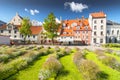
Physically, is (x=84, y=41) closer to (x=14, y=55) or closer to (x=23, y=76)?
(x=14, y=55)

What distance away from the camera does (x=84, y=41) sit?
6681 cm

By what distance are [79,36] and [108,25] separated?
13.0 meters

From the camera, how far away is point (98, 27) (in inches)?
2594

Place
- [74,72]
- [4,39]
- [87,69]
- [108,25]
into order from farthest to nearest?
[108,25] → [4,39] → [74,72] → [87,69]

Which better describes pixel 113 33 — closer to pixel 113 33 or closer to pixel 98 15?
pixel 113 33

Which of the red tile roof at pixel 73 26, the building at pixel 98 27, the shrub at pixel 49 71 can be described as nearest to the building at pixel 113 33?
the building at pixel 98 27

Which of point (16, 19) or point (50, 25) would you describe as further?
point (16, 19)

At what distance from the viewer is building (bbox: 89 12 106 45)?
65125mm

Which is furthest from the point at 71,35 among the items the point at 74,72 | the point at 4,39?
the point at 74,72

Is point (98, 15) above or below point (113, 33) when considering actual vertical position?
above

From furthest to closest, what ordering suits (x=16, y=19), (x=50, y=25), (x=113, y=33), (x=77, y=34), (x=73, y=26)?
1. (x=16, y=19)
2. (x=73, y=26)
3. (x=77, y=34)
4. (x=113, y=33)
5. (x=50, y=25)

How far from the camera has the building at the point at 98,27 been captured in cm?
6512

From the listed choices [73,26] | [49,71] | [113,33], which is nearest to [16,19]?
[73,26]

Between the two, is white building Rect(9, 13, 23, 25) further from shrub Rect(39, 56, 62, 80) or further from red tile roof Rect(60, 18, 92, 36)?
shrub Rect(39, 56, 62, 80)
